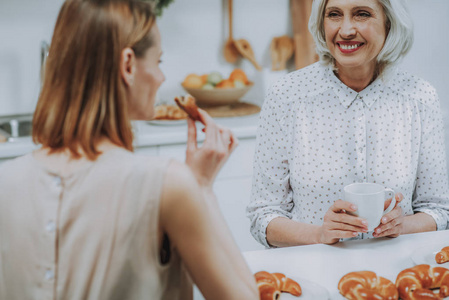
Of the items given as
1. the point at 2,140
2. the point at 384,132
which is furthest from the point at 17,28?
the point at 384,132

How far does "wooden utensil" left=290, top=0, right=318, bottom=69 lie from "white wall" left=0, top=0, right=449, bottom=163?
13 cm

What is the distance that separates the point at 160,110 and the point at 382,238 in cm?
142

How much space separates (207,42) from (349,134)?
149 cm

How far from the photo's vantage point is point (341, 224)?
1.20 metres

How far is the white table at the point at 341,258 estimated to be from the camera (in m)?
1.10

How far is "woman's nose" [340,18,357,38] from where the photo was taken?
1395 mm

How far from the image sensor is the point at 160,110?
2.47 metres

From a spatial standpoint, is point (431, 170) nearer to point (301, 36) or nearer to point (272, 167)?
point (272, 167)

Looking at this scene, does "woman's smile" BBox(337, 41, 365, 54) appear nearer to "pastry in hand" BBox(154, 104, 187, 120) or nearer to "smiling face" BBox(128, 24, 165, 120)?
"smiling face" BBox(128, 24, 165, 120)

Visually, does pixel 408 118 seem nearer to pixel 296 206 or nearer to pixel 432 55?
pixel 296 206

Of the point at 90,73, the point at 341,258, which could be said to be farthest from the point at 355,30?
the point at 90,73

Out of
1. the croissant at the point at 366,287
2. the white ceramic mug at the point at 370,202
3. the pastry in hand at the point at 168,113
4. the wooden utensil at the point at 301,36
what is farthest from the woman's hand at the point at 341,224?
the wooden utensil at the point at 301,36

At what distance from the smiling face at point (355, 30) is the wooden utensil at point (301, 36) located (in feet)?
4.09

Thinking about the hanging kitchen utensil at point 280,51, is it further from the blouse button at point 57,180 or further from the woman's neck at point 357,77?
the blouse button at point 57,180
